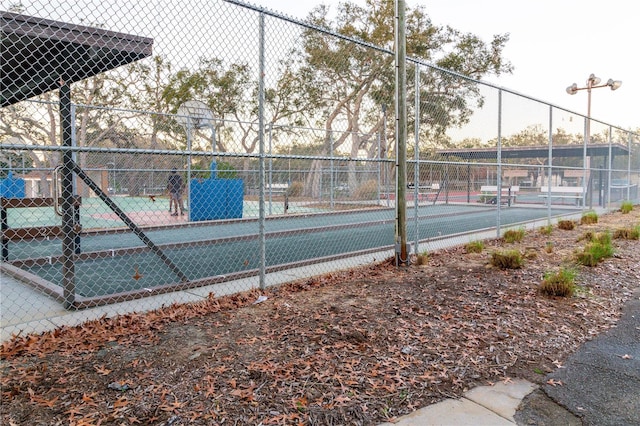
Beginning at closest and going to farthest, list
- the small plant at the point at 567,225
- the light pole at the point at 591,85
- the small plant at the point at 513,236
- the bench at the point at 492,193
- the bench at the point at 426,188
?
1. the bench at the point at 426,188
2. the small plant at the point at 513,236
3. the small plant at the point at 567,225
4. the bench at the point at 492,193
5. the light pole at the point at 591,85

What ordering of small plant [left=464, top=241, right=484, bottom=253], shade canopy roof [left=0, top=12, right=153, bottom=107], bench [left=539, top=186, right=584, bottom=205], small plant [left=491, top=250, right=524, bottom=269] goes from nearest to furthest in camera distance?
shade canopy roof [left=0, top=12, right=153, bottom=107] → small plant [left=491, top=250, right=524, bottom=269] → small plant [left=464, top=241, right=484, bottom=253] → bench [left=539, top=186, right=584, bottom=205]

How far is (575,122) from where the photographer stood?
13.3m

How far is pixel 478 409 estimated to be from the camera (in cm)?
257

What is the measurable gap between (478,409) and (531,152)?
12.5m

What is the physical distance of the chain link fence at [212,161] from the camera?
4.11 m

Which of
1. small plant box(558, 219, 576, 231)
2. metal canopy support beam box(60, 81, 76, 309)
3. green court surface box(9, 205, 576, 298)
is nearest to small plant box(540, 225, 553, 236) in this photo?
small plant box(558, 219, 576, 231)

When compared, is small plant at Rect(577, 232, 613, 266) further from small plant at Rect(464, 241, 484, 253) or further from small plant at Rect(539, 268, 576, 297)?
small plant at Rect(539, 268, 576, 297)

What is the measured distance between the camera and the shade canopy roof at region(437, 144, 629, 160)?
1084 cm

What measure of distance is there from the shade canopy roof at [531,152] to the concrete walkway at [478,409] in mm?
7194

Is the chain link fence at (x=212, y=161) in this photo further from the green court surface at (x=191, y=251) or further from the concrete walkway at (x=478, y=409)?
the concrete walkway at (x=478, y=409)

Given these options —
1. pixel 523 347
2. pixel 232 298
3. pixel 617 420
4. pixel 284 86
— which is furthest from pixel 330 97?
pixel 617 420

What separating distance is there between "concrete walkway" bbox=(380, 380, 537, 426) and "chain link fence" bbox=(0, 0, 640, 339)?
99.1 inches

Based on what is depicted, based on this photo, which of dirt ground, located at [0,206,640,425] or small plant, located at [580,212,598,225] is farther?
small plant, located at [580,212,598,225]

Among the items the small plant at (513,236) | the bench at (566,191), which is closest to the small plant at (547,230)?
the small plant at (513,236)
